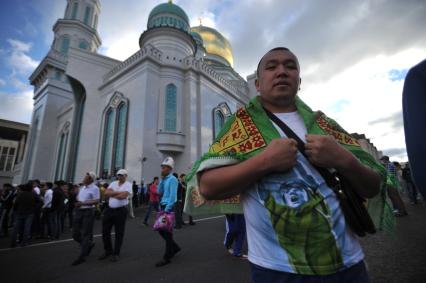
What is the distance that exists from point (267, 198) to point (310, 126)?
1.48 feet

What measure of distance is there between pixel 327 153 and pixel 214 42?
122 ft

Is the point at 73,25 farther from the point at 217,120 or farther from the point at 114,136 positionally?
the point at 217,120

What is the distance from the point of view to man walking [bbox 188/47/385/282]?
87 centimetres

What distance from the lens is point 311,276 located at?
0.88m

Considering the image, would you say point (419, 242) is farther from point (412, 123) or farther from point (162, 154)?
point (162, 154)

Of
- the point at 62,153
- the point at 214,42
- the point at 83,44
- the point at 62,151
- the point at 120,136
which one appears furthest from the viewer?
the point at 83,44

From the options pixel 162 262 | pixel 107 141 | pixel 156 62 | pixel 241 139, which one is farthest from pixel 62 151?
pixel 241 139

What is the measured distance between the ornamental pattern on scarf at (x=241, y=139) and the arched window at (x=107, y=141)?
20.9 meters

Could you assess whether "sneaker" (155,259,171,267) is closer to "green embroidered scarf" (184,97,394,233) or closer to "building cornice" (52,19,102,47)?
"green embroidered scarf" (184,97,394,233)

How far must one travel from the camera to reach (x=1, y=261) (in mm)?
4754

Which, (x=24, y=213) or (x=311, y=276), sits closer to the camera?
(x=311, y=276)

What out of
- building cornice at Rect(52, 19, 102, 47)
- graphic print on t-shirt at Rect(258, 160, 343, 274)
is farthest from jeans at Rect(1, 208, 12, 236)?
building cornice at Rect(52, 19, 102, 47)

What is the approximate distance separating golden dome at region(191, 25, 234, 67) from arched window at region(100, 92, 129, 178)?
18419mm

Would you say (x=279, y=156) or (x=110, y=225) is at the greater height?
(x=279, y=156)
